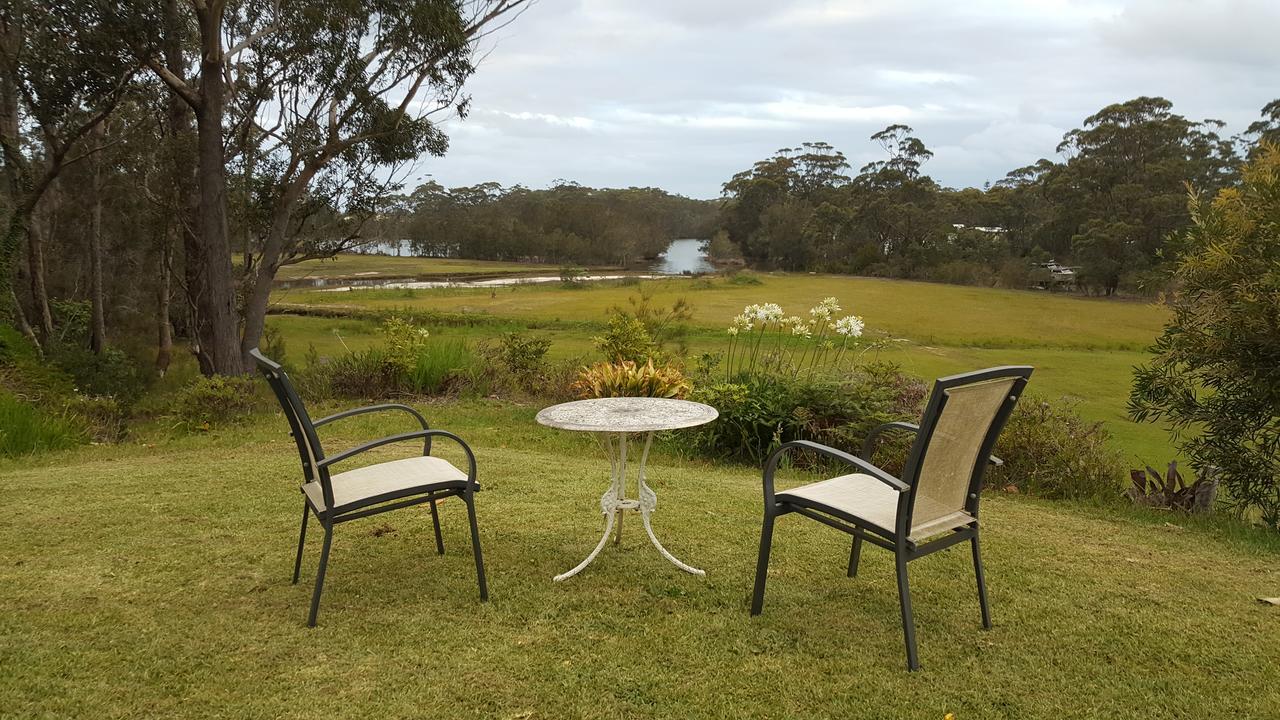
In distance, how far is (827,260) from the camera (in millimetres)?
50531

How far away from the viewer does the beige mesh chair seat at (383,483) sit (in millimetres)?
3004

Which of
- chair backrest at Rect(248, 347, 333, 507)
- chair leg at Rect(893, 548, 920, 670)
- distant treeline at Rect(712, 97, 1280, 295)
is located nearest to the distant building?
distant treeline at Rect(712, 97, 1280, 295)

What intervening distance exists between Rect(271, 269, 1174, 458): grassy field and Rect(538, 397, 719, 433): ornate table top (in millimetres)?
5066

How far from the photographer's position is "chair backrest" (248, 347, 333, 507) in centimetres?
283

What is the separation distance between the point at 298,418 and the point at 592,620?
133 cm

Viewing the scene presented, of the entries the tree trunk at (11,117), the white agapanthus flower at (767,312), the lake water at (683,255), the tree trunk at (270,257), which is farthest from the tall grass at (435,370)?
the lake water at (683,255)

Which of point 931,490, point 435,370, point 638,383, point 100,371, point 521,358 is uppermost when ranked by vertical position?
point 931,490

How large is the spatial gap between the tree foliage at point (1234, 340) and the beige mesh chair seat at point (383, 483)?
4.70 m

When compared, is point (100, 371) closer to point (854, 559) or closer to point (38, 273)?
point (38, 273)

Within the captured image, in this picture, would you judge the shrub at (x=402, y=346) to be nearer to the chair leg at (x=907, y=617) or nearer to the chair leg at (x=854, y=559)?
the chair leg at (x=854, y=559)

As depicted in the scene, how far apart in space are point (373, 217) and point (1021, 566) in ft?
50.3

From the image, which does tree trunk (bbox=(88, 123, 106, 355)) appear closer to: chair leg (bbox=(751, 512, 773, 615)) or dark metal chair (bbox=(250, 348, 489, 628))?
dark metal chair (bbox=(250, 348, 489, 628))

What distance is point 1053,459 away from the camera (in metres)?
6.05

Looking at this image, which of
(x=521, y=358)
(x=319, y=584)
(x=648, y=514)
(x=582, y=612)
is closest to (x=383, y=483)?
(x=319, y=584)
